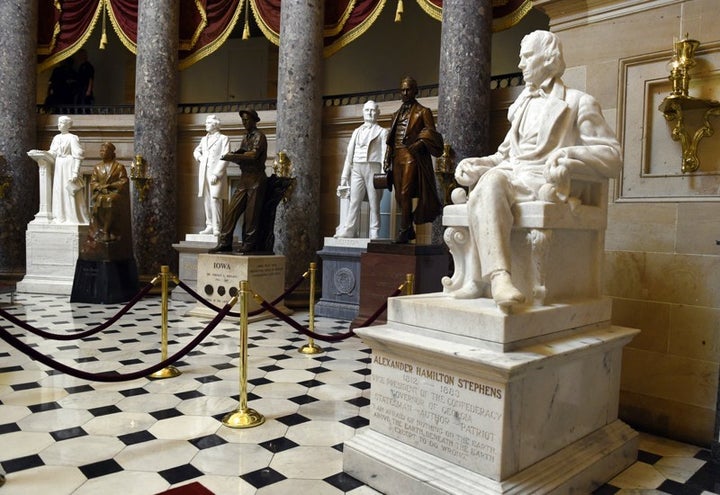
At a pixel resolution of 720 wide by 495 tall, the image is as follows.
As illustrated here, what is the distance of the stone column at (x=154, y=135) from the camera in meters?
10.3

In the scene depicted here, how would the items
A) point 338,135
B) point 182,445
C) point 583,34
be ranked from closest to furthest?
point 182,445, point 583,34, point 338,135

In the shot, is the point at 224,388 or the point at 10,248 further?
the point at 10,248

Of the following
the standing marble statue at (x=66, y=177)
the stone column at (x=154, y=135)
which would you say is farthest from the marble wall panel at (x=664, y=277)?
the standing marble statue at (x=66, y=177)

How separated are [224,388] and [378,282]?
9.11ft

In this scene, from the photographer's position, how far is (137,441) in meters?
3.47

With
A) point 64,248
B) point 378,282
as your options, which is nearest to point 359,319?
point 378,282

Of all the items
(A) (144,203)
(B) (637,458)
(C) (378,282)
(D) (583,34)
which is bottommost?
(B) (637,458)

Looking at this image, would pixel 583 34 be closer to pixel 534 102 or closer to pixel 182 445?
pixel 534 102

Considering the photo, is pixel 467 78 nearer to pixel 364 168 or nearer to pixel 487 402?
pixel 364 168

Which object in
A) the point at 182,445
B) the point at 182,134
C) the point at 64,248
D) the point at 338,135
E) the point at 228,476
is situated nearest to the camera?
the point at 228,476

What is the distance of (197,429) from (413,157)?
425 centimetres

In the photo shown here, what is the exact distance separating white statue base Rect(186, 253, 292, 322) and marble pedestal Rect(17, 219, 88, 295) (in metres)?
3.23

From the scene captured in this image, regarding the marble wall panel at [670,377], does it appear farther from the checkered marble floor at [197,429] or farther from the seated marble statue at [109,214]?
the seated marble statue at [109,214]

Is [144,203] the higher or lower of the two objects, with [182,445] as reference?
higher
